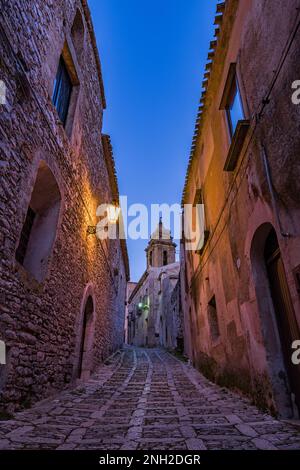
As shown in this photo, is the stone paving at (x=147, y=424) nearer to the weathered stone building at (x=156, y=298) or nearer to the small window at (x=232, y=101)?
the small window at (x=232, y=101)

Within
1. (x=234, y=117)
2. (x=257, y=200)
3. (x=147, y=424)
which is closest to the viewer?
(x=147, y=424)

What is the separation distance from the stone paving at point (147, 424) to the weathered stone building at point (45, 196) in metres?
0.60

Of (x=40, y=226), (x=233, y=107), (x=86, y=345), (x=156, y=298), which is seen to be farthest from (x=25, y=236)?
(x=156, y=298)

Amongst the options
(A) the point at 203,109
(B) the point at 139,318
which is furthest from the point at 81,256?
(B) the point at 139,318

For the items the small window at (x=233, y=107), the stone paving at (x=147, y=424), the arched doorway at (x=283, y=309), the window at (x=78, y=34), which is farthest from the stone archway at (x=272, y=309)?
the window at (x=78, y=34)

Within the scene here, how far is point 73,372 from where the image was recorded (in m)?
5.91

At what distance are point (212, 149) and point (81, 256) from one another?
4.15m

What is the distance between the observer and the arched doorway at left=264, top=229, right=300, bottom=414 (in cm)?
336

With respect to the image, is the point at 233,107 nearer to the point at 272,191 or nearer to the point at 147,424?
the point at 272,191

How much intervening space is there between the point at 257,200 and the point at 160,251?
3427cm

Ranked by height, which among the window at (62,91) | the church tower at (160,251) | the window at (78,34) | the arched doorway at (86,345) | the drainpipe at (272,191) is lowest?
the arched doorway at (86,345)

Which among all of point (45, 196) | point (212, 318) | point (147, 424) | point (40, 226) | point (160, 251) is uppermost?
point (160, 251)

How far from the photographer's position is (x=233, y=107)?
17.8 ft

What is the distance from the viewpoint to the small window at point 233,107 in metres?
5.04
